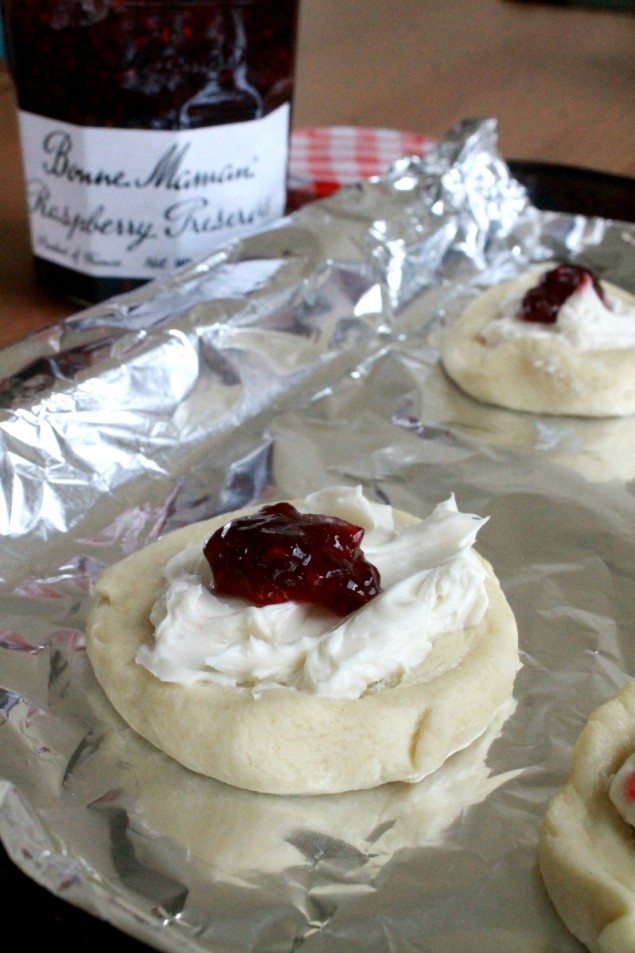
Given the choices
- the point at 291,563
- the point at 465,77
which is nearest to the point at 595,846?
the point at 291,563

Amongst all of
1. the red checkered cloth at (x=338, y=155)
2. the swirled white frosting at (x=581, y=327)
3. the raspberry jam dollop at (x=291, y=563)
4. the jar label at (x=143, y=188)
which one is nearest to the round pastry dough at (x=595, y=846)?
the raspberry jam dollop at (x=291, y=563)

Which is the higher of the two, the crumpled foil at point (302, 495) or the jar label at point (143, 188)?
the jar label at point (143, 188)

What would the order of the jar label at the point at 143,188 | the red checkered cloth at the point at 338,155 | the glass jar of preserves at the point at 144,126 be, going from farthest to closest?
the red checkered cloth at the point at 338,155, the jar label at the point at 143,188, the glass jar of preserves at the point at 144,126

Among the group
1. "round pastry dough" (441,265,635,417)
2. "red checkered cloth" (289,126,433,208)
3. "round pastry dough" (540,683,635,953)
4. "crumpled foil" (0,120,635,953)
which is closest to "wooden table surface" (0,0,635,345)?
"red checkered cloth" (289,126,433,208)

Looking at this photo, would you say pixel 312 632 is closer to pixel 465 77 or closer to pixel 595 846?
pixel 595 846

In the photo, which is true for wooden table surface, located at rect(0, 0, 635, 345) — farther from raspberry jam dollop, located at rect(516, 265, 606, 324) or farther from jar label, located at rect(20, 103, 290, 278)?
raspberry jam dollop, located at rect(516, 265, 606, 324)

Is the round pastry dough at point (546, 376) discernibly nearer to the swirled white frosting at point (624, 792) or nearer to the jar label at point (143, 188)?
the jar label at point (143, 188)

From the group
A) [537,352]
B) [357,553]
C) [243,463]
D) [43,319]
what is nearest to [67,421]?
[243,463]
